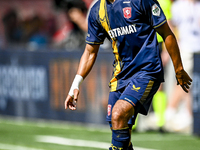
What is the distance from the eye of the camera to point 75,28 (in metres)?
10.9

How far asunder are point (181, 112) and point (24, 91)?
3.64 metres

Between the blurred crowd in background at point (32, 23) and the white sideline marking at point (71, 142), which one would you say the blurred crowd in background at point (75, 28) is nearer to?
the blurred crowd in background at point (32, 23)

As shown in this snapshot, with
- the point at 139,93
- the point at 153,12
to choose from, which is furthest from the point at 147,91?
the point at 153,12

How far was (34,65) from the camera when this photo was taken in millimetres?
10320

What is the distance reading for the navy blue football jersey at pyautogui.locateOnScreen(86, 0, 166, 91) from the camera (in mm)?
4586

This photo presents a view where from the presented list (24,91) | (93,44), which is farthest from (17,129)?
(93,44)

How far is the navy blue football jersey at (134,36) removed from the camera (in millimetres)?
4586

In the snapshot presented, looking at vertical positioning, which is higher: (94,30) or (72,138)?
(94,30)

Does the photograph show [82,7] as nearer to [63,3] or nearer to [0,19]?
[63,3]

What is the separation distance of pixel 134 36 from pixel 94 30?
1.77ft

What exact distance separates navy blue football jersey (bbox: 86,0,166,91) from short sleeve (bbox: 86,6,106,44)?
120mm

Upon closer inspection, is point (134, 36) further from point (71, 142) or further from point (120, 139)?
point (71, 142)

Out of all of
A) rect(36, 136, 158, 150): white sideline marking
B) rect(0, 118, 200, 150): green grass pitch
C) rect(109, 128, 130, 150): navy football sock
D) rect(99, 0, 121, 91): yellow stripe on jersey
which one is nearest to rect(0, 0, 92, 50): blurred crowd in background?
rect(0, 118, 200, 150): green grass pitch

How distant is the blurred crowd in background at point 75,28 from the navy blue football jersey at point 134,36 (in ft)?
9.45
